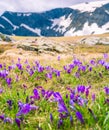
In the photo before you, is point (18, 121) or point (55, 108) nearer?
point (18, 121)

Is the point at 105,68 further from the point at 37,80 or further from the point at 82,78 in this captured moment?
the point at 37,80

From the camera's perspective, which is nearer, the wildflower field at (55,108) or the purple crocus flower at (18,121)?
the purple crocus flower at (18,121)

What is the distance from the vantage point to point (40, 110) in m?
6.19

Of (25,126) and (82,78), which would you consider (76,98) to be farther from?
(82,78)

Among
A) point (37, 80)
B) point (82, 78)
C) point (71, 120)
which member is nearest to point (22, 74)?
point (37, 80)

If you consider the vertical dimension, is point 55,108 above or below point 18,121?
below

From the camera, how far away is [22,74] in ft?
35.4

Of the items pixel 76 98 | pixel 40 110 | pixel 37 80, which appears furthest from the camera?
pixel 37 80

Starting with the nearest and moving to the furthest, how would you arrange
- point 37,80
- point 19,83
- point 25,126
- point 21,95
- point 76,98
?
point 25,126 → point 76,98 → point 21,95 → point 19,83 → point 37,80

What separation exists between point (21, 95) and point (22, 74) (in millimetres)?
4168

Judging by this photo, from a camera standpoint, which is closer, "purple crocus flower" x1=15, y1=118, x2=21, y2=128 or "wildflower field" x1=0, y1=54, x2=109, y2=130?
"purple crocus flower" x1=15, y1=118, x2=21, y2=128

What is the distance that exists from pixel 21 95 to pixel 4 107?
54cm

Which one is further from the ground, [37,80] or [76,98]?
[76,98]

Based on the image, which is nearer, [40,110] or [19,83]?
[40,110]
